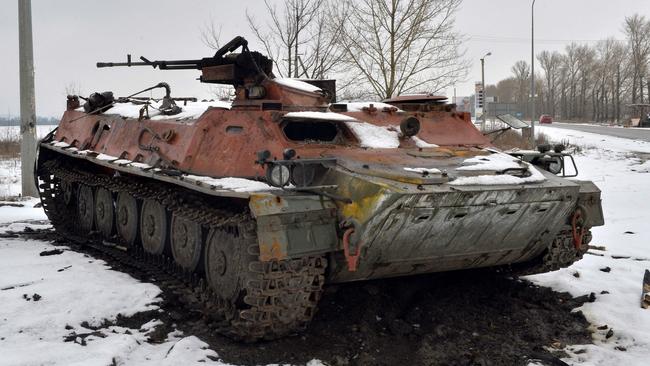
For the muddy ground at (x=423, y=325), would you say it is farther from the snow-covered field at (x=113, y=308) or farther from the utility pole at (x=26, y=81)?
the utility pole at (x=26, y=81)

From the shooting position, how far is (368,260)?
571 cm

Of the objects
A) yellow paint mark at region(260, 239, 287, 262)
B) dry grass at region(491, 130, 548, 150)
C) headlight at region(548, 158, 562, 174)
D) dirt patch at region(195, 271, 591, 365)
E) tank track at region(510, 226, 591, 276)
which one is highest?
headlight at region(548, 158, 562, 174)

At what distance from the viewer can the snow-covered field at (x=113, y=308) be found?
17.7ft

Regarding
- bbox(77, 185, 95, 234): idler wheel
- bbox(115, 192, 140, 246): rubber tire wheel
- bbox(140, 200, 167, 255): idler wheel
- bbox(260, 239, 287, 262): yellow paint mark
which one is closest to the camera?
bbox(260, 239, 287, 262): yellow paint mark

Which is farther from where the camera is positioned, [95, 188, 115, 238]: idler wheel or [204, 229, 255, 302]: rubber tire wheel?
[95, 188, 115, 238]: idler wheel

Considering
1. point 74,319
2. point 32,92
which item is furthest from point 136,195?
point 32,92

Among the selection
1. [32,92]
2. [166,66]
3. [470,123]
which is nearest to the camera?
[470,123]

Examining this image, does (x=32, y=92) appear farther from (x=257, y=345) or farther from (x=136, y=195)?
(x=257, y=345)

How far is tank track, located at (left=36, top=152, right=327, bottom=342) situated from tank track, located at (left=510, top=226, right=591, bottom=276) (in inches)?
99.1

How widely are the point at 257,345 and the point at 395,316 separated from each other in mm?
1433

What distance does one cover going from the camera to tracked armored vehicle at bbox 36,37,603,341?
5406mm

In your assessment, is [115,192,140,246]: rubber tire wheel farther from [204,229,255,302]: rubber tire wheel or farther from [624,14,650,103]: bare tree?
[624,14,650,103]: bare tree

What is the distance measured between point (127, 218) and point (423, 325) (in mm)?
4175

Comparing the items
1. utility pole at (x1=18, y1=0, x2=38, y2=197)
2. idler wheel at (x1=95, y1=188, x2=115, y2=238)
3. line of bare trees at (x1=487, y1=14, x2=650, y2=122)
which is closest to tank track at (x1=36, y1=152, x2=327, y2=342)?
idler wheel at (x1=95, y1=188, x2=115, y2=238)
